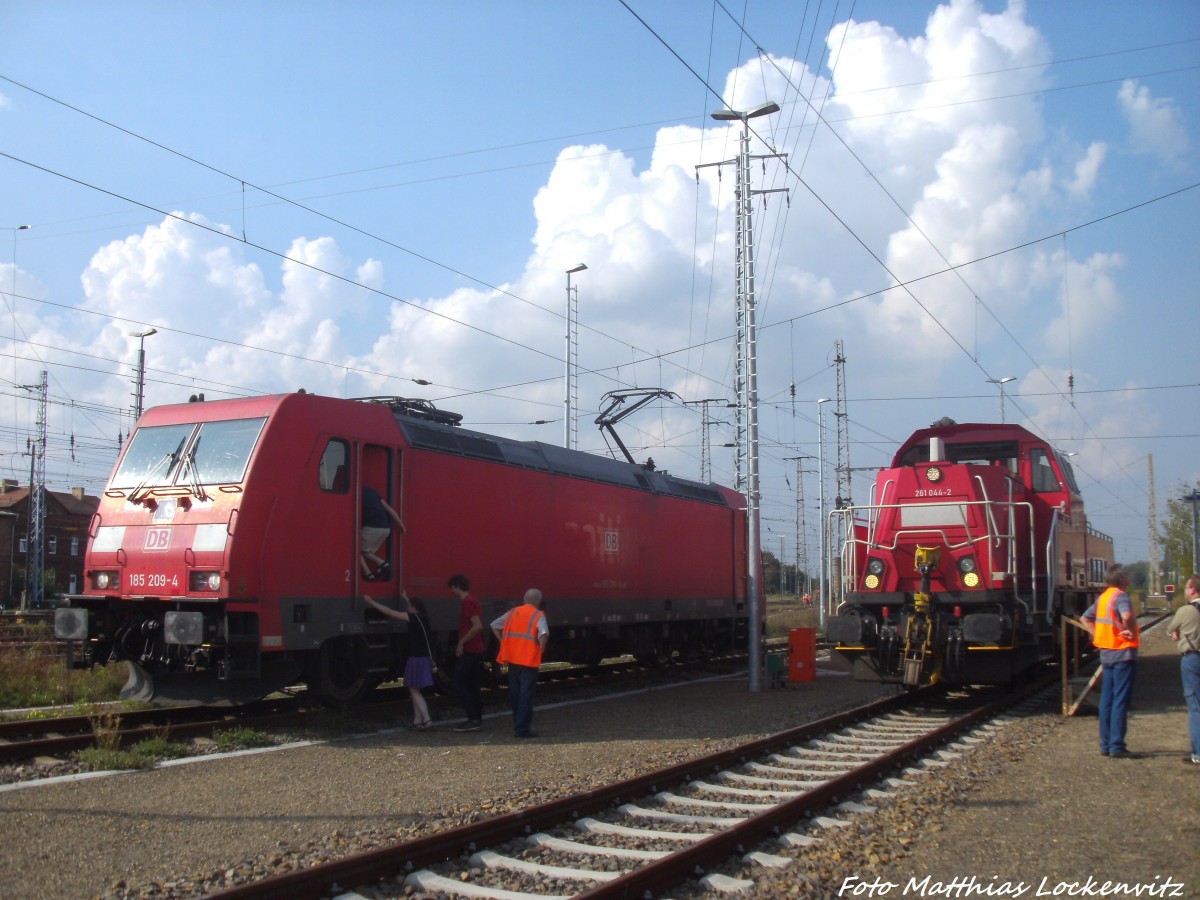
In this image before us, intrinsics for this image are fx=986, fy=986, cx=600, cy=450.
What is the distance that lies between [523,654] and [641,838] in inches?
166

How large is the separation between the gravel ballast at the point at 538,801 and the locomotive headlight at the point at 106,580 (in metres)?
2.94

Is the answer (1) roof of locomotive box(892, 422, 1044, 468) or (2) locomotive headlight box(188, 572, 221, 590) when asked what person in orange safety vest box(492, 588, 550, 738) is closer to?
(2) locomotive headlight box(188, 572, 221, 590)

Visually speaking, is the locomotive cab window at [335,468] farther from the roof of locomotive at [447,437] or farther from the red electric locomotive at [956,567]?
the red electric locomotive at [956,567]

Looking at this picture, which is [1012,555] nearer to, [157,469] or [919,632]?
[919,632]

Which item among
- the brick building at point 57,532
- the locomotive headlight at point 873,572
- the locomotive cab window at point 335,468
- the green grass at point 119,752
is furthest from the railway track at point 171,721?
the brick building at point 57,532

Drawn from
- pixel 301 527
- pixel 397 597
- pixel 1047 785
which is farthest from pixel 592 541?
pixel 1047 785

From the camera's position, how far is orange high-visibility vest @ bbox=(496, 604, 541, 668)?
10211 mm

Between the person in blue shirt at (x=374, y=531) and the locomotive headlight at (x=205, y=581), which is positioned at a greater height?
the person in blue shirt at (x=374, y=531)

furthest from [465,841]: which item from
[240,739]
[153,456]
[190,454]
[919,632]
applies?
[919,632]

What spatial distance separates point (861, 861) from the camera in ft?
18.8

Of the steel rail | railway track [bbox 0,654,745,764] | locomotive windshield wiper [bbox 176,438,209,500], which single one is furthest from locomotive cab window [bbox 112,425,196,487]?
the steel rail

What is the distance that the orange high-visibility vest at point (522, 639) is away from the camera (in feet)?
33.5

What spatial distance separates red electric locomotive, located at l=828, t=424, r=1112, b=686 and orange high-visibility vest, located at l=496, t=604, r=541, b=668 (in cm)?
398

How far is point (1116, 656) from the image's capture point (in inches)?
372
